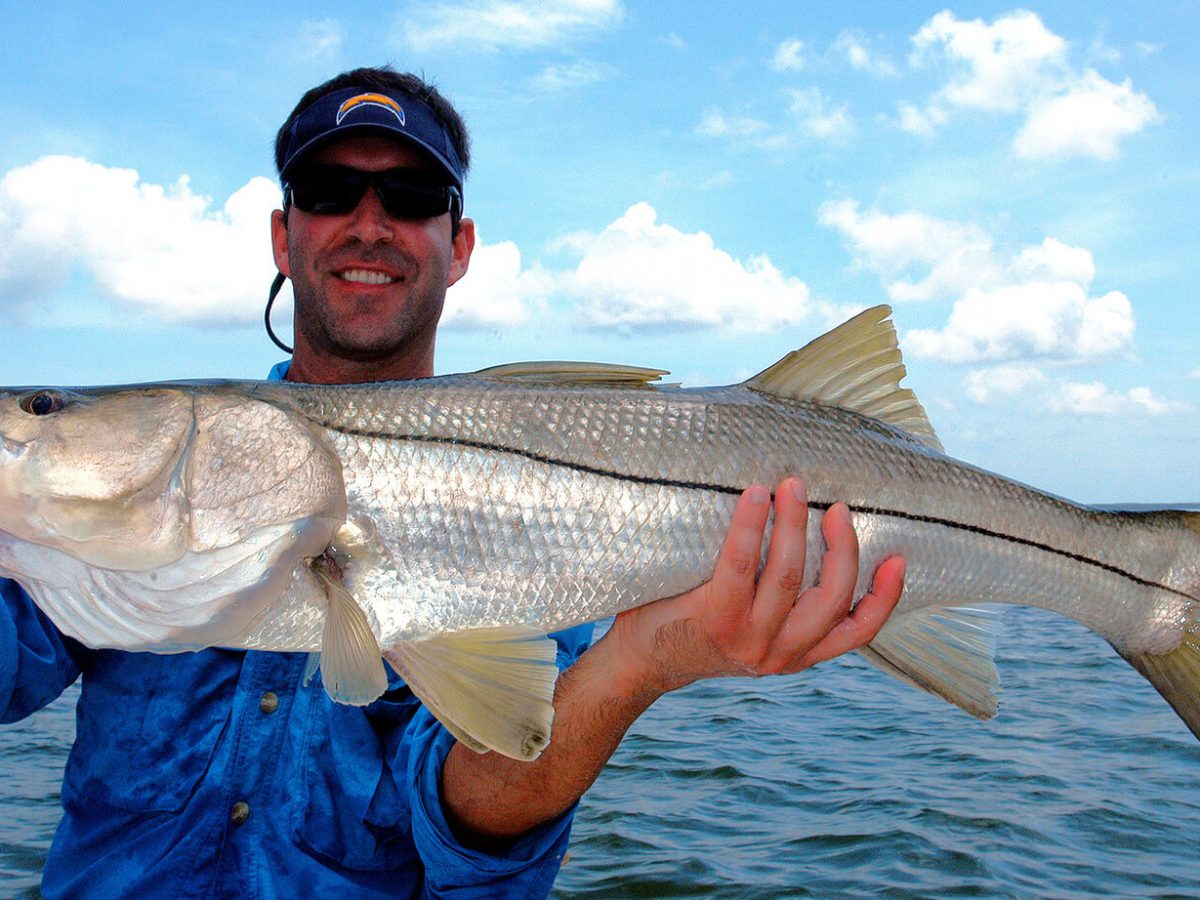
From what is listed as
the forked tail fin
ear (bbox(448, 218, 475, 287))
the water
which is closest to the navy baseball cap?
ear (bbox(448, 218, 475, 287))

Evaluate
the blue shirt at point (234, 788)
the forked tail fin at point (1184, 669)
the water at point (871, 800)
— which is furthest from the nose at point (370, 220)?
the water at point (871, 800)

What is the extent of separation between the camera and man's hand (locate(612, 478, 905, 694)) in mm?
2223

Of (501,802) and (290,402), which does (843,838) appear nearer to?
(501,802)

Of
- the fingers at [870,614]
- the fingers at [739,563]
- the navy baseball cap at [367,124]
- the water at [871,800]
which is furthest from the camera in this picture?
the water at [871,800]

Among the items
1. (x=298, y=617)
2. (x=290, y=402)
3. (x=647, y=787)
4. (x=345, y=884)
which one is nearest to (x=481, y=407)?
(x=290, y=402)

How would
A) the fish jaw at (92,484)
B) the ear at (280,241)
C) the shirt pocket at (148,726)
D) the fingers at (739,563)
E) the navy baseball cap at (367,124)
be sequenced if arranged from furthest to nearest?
the ear at (280,241) → the navy baseball cap at (367,124) → the shirt pocket at (148,726) → the fingers at (739,563) → the fish jaw at (92,484)

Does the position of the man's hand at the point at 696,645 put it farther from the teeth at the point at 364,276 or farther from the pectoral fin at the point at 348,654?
the teeth at the point at 364,276

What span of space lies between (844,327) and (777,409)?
0.32 m

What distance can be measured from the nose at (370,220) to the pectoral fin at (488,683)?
203 cm

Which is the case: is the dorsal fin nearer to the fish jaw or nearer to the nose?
the fish jaw

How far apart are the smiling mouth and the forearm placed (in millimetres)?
1880

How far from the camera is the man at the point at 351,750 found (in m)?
2.30

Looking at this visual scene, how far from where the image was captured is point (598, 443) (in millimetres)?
2307

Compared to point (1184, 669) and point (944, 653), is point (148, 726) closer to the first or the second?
point (944, 653)
